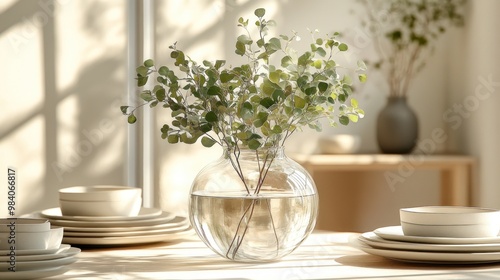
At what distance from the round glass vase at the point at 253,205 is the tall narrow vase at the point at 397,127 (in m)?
2.38

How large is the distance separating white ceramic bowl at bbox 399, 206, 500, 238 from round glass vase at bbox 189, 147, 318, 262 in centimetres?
20

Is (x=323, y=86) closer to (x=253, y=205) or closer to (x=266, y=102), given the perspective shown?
(x=266, y=102)

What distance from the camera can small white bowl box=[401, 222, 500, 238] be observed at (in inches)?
60.6

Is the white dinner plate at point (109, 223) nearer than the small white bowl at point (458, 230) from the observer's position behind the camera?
No

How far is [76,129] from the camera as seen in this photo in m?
3.73

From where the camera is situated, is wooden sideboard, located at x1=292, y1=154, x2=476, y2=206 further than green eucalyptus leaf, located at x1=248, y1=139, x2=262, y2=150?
Yes

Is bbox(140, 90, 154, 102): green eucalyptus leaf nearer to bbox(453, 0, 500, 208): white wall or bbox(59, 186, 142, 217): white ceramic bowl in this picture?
bbox(59, 186, 142, 217): white ceramic bowl

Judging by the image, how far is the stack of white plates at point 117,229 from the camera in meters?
1.82

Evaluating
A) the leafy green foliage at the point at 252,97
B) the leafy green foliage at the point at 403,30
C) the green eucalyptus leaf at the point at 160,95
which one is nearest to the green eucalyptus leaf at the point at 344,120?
the leafy green foliage at the point at 252,97

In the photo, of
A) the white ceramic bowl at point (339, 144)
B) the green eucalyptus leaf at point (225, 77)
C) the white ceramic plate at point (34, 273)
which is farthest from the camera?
the white ceramic bowl at point (339, 144)

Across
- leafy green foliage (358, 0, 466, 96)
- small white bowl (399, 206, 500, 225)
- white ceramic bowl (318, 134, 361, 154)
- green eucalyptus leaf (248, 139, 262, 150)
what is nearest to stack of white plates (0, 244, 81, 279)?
green eucalyptus leaf (248, 139, 262, 150)

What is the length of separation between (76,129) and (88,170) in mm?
196

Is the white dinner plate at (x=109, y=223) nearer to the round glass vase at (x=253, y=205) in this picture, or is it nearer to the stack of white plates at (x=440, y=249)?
the round glass vase at (x=253, y=205)

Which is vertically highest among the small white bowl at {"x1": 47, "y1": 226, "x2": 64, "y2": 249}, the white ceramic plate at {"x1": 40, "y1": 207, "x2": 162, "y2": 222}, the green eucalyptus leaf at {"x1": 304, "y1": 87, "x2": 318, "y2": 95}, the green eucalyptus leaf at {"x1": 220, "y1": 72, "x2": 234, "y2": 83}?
the green eucalyptus leaf at {"x1": 220, "y1": 72, "x2": 234, "y2": 83}
